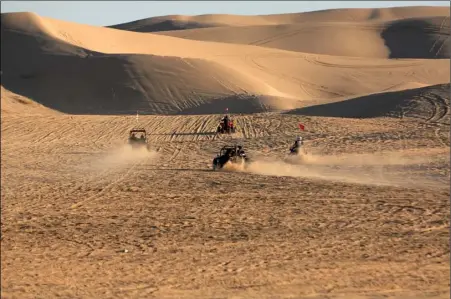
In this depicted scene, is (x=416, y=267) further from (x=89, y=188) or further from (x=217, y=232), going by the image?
(x=89, y=188)

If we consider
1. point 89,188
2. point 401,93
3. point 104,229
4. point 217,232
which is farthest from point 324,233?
point 401,93

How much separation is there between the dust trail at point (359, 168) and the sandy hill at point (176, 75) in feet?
75.7

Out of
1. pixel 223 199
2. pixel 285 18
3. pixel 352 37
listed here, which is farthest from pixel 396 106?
pixel 285 18

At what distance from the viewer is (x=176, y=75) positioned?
5725cm

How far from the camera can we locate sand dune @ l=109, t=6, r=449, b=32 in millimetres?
145750

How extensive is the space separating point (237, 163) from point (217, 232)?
29.1 feet

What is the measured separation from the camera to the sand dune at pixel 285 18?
146 m

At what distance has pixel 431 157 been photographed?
2336cm

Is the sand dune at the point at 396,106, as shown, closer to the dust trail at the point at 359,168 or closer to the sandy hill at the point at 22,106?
the dust trail at the point at 359,168

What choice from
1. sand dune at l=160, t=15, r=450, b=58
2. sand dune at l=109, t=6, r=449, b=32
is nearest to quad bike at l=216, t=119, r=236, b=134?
sand dune at l=160, t=15, r=450, b=58

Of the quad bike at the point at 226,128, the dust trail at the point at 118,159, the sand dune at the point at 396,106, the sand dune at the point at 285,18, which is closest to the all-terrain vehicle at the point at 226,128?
the quad bike at the point at 226,128

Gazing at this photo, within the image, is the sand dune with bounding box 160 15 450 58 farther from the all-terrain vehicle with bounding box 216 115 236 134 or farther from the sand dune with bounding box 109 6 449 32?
→ the all-terrain vehicle with bounding box 216 115 236 134

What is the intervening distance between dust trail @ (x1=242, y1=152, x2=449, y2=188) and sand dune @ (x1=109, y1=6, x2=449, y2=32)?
121 meters

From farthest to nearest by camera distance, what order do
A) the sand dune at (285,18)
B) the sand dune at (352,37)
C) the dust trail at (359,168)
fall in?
the sand dune at (285,18) → the sand dune at (352,37) → the dust trail at (359,168)
